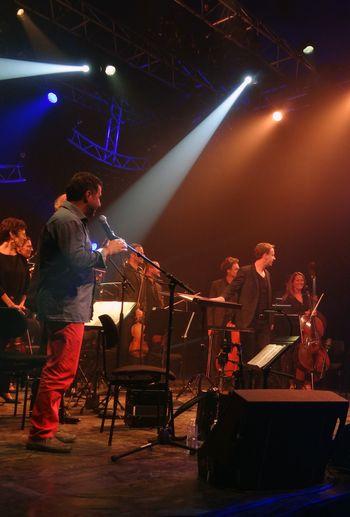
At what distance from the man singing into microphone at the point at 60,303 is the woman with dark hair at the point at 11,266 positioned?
7.25 ft

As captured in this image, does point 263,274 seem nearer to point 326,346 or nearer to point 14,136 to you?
point 326,346

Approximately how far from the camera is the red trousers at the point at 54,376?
3.59m

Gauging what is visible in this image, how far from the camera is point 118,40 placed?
820 cm

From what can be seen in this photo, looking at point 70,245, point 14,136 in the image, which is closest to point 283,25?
point 14,136

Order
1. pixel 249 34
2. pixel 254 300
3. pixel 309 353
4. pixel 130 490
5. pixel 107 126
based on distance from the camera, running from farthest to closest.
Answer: pixel 107 126 < pixel 249 34 < pixel 309 353 < pixel 254 300 < pixel 130 490

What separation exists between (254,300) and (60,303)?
3.27 m

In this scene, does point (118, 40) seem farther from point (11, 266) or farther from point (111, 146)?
point (11, 266)

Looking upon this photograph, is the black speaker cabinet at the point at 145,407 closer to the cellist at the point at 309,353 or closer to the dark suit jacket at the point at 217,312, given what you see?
the cellist at the point at 309,353

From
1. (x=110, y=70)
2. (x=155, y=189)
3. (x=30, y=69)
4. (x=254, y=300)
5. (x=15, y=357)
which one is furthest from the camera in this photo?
(x=155, y=189)

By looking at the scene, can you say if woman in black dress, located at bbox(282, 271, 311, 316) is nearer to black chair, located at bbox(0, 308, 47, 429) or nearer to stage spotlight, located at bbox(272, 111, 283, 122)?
stage spotlight, located at bbox(272, 111, 283, 122)

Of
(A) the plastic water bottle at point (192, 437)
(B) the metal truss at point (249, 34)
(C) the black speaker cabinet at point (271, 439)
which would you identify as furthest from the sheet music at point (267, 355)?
(B) the metal truss at point (249, 34)

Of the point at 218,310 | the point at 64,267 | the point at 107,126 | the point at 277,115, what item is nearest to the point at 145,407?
the point at 64,267

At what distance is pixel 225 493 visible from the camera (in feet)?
9.22

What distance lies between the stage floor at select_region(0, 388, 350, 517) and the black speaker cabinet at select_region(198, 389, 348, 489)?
0.29 feet
